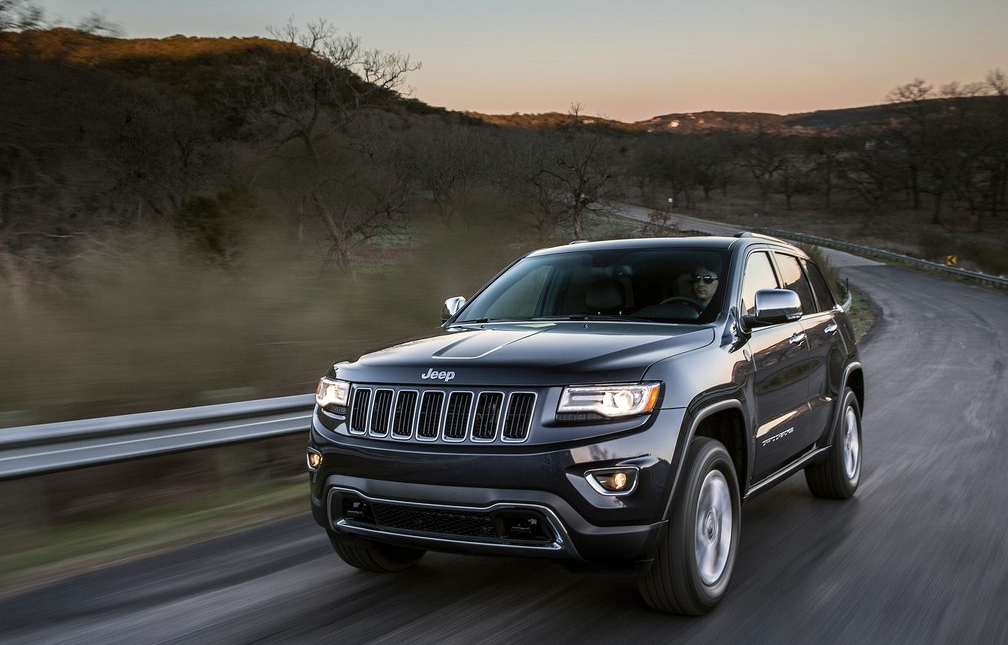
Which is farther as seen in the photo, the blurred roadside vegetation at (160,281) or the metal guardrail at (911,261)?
the metal guardrail at (911,261)

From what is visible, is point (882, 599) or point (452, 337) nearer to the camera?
point (882, 599)

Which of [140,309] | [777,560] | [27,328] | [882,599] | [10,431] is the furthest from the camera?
[140,309]

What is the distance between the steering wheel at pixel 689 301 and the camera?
5059mm

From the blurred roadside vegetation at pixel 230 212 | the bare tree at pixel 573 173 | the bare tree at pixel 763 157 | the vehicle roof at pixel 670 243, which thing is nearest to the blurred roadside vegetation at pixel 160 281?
the blurred roadside vegetation at pixel 230 212

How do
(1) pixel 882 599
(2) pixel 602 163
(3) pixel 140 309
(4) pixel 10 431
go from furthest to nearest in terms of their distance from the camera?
(2) pixel 602 163 < (3) pixel 140 309 < (4) pixel 10 431 < (1) pixel 882 599

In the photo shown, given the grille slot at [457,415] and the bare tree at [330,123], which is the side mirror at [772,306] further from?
the bare tree at [330,123]

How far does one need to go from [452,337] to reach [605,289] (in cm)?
107

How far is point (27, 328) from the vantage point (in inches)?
A: 301

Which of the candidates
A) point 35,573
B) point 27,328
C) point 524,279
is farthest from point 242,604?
point 27,328

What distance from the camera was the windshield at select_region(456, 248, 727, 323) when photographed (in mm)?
5176

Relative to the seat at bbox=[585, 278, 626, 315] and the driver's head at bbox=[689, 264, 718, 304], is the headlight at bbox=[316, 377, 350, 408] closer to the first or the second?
the seat at bbox=[585, 278, 626, 315]

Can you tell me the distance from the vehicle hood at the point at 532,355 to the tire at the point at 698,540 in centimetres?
48

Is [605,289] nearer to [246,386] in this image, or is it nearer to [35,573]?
[35,573]

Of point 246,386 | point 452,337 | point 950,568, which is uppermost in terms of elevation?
point 452,337
